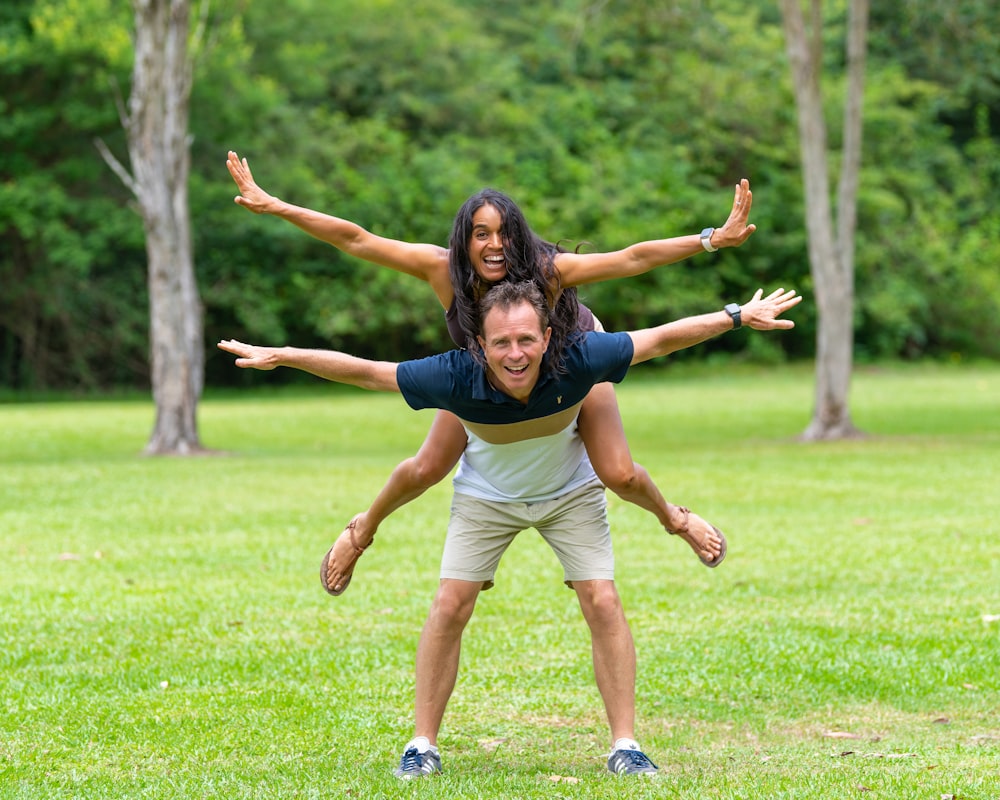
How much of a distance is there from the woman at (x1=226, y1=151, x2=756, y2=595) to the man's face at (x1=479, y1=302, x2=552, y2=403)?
0.53 ft

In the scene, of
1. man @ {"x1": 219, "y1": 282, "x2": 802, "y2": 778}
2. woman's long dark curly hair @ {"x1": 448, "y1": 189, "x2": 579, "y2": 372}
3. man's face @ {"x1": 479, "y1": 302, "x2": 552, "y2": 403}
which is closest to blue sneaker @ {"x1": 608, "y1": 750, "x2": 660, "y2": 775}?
man @ {"x1": 219, "y1": 282, "x2": 802, "y2": 778}

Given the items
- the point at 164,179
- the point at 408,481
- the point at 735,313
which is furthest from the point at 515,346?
the point at 164,179

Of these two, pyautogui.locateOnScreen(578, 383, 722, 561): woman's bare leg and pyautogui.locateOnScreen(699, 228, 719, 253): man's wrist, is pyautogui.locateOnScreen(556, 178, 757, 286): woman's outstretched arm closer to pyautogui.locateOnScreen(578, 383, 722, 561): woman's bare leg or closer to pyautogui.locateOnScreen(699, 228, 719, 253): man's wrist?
pyautogui.locateOnScreen(699, 228, 719, 253): man's wrist

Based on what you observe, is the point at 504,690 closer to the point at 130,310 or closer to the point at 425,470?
the point at 425,470

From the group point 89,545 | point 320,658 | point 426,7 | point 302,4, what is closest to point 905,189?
point 426,7

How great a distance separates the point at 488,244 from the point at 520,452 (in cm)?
82

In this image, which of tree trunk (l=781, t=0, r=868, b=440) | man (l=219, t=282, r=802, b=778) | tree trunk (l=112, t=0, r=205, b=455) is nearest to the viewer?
man (l=219, t=282, r=802, b=778)

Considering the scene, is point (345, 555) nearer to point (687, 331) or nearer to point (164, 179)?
point (687, 331)

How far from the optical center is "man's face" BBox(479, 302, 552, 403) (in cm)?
474

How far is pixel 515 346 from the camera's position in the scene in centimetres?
473

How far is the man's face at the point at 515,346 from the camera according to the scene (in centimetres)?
474

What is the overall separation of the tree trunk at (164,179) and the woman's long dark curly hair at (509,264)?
46.2 feet

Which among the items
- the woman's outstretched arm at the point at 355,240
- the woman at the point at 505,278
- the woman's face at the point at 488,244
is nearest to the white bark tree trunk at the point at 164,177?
the woman's outstretched arm at the point at 355,240

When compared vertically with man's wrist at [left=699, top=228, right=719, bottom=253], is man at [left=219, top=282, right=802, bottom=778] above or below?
below
